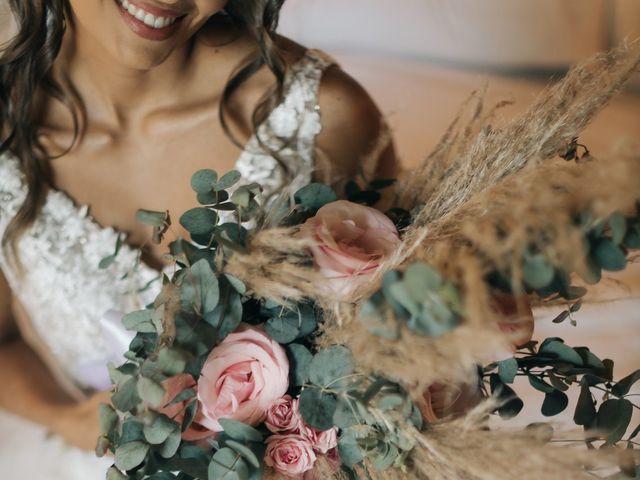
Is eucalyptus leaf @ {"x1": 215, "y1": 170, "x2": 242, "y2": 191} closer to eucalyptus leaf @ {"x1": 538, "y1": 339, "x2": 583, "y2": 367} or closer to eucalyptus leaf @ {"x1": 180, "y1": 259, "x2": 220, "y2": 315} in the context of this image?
eucalyptus leaf @ {"x1": 180, "y1": 259, "x2": 220, "y2": 315}

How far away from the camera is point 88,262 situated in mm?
943

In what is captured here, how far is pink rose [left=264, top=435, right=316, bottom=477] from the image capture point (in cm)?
53

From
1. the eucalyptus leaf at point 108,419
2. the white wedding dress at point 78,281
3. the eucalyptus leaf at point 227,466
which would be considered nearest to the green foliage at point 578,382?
the eucalyptus leaf at point 227,466

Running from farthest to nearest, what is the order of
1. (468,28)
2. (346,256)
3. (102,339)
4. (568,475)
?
(468,28)
(102,339)
(346,256)
(568,475)

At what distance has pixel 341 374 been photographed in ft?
1.70

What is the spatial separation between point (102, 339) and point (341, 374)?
1.89 ft

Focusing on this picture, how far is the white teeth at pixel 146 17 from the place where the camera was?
2.64 feet

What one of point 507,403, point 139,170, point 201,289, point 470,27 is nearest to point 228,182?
point 201,289

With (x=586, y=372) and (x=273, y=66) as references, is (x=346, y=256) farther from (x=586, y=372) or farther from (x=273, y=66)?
(x=273, y=66)

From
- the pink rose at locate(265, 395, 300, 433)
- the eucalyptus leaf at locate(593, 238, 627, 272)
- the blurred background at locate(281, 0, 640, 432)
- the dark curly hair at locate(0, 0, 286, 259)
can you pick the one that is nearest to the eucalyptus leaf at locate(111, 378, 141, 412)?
the pink rose at locate(265, 395, 300, 433)

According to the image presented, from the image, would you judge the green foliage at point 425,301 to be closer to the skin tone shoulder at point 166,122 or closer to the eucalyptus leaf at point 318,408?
the eucalyptus leaf at point 318,408

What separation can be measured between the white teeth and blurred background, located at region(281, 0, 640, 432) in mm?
249

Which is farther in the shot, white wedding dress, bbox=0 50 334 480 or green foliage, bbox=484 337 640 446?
white wedding dress, bbox=0 50 334 480

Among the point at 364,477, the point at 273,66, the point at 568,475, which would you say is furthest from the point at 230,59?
the point at 568,475
